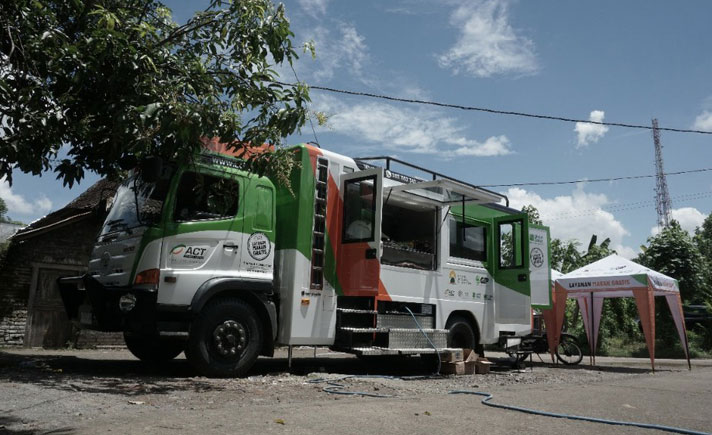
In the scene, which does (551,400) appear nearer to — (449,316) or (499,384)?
(499,384)

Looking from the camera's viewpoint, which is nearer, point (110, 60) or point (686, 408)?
point (110, 60)

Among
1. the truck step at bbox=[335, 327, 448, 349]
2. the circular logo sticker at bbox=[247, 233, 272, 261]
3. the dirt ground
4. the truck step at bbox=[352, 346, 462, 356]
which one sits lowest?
the dirt ground

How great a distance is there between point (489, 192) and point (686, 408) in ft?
15.0

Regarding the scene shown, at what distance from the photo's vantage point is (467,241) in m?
11.0

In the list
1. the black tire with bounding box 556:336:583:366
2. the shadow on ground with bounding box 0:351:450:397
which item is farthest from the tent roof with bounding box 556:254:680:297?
the shadow on ground with bounding box 0:351:450:397

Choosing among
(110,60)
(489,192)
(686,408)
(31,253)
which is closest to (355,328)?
(489,192)

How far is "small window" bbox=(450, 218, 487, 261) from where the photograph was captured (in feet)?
35.0

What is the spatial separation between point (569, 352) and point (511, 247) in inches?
169

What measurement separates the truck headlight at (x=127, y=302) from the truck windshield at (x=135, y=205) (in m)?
0.90

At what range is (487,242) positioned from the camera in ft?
37.6

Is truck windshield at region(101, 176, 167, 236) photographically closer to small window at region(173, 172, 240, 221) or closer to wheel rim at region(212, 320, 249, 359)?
small window at region(173, 172, 240, 221)

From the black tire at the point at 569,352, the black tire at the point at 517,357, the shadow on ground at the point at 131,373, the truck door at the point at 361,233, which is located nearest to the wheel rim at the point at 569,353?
the black tire at the point at 569,352

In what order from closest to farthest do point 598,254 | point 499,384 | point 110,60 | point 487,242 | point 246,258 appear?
point 110,60 < point 246,258 < point 499,384 < point 487,242 < point 598,254

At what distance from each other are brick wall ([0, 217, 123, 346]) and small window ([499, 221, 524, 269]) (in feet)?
29.4
